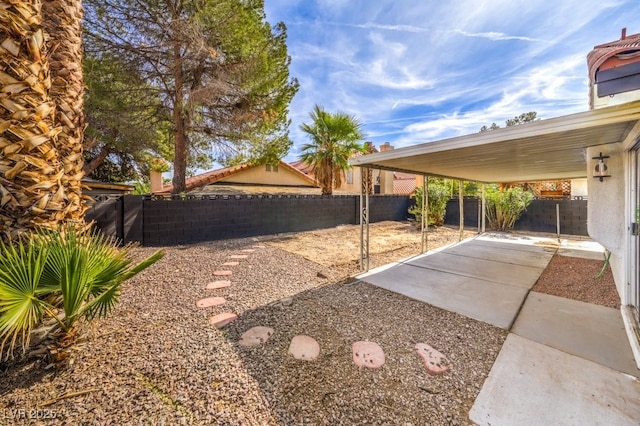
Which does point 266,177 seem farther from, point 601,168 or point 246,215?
point 601,168

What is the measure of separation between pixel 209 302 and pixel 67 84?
2829 mm

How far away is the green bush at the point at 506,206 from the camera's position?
32.5 feet

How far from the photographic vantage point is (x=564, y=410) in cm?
179

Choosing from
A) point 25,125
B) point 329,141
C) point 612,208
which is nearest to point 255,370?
point 25,125

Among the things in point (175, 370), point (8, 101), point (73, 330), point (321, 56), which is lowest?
point (175, 370)

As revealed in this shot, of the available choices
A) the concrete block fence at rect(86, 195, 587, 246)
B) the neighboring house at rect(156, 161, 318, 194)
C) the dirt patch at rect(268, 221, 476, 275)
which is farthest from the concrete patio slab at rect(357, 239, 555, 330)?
the neighboring house at rect(156, 161, 318, 194)

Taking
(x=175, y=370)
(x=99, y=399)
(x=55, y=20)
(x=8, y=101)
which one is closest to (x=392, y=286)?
(x=175, y=370)

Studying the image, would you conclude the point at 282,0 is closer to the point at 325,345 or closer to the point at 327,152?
the point at 327,152

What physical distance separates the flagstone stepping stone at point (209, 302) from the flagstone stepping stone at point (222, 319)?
0.34 meters

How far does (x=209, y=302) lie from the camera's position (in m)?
3.44

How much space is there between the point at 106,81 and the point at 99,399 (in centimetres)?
912

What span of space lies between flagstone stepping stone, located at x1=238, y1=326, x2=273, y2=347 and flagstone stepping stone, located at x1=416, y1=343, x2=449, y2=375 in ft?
5.07

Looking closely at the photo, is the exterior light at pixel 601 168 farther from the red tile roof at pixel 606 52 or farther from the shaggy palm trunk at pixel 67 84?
the shaggy palm trunk at pixel 67 84

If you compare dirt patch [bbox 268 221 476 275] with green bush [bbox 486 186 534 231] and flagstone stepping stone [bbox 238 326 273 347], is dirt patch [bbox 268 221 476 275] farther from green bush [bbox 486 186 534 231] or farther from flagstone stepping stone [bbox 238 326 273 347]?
flagstone stepping stone [bbox 238 326 273 347]
